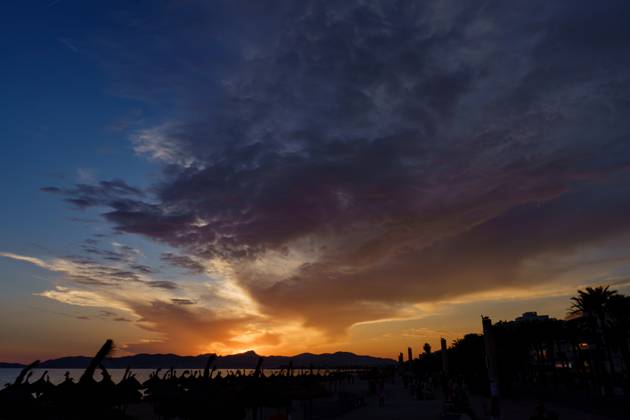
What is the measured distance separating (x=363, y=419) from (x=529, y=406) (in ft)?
49.7

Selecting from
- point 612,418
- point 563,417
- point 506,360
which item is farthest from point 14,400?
point 506,360

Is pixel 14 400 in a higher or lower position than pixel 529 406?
higher

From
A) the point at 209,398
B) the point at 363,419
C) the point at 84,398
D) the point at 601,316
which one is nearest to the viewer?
the point at 84,398

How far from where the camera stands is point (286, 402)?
2086 cm

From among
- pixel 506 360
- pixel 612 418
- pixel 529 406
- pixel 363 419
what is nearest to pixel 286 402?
pixel 363 419

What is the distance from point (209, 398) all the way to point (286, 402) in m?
8.00

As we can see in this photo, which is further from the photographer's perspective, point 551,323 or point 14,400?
point 551,323

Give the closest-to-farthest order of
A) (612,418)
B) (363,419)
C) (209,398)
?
(209,398) → (612,418) → (363,419)

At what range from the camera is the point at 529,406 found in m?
33.4

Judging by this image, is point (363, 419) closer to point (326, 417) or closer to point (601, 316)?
point (326, 417)

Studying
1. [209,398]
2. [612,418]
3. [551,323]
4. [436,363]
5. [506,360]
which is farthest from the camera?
[436,363]

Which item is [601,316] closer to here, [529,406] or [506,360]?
[506,360]

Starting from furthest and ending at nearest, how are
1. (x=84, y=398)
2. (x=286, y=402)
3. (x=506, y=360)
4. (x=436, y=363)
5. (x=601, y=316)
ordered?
(x=436, y=363) < (x=601, y=316) < (x=506, y=360) < (x=286, y=402) < (x=84, y=398)

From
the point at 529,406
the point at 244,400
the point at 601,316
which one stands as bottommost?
the point at 529,406
